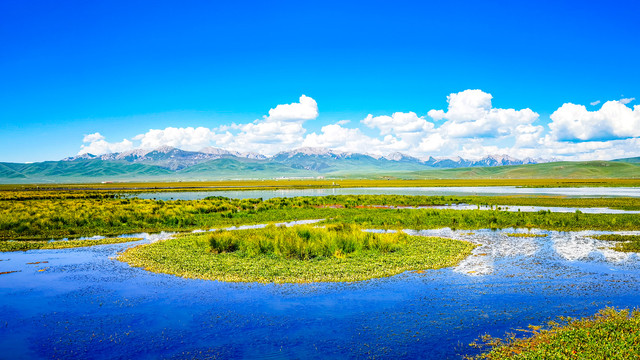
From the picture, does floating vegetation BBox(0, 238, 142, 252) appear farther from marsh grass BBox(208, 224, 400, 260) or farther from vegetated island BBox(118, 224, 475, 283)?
marsh grass BBox(208, 224, 400, 260)

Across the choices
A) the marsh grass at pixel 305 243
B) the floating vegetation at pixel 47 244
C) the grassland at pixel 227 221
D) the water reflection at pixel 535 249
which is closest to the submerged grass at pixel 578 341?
the water reflection at pixel 535 249

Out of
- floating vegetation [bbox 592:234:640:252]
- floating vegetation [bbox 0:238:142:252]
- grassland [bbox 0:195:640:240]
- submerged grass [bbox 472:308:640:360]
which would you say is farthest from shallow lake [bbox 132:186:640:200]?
submerged grass [bbox 472:308:640:360]

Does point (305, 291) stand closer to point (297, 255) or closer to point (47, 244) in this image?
point (297, 255)

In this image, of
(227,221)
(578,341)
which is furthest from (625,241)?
(227,221)

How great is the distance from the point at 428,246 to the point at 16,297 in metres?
21.3

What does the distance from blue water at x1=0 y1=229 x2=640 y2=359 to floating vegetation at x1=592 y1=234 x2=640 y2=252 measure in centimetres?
305

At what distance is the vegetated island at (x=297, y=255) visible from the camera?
19.2 meters

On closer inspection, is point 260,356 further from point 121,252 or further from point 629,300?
point 121,252

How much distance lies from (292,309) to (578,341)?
8.72 meters

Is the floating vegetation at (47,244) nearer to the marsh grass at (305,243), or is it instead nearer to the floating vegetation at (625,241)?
the marsh grass at (305,243)

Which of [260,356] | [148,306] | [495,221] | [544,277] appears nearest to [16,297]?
[148,306]

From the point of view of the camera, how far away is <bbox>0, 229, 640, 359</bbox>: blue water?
11.5 m

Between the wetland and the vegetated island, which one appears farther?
the vegetated island

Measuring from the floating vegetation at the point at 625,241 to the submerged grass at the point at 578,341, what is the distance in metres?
14.3
